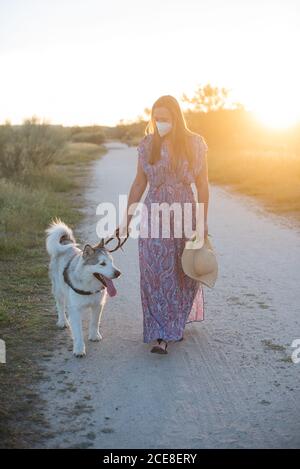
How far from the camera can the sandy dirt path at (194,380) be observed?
383 cm

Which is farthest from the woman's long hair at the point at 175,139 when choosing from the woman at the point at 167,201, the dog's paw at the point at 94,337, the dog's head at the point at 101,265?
the dog's paw at the point at 94,337

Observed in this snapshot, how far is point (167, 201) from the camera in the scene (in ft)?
17.3

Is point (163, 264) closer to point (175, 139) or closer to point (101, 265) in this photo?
point (101, 265)

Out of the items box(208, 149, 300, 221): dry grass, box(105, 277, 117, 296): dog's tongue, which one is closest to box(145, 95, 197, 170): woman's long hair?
box(105, 277, 117, 296): dog's tongue

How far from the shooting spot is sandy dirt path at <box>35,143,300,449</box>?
3.83 meters

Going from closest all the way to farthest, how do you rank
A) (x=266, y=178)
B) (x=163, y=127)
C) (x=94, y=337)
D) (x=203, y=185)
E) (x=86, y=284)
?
(x=163, y=127) → (x=86, y=284) → (x=203, y=185) → (x=94, y=337) → (x=266, y=178)

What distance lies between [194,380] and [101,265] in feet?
4.01

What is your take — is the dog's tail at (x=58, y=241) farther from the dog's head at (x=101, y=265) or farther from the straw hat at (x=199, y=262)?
the straw hat at (x=199, y=262)

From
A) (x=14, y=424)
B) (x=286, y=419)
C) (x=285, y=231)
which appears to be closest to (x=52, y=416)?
(x=14, y=424)

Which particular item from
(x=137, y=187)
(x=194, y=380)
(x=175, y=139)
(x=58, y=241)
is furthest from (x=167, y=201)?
(x=194, y=380)

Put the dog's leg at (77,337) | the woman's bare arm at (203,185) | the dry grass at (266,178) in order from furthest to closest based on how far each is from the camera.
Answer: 1. the dry grass at (266,178)
2. the woman's bare arm at (203,185)
3. the dog's leg at (77,337)

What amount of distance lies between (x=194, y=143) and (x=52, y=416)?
2516mm

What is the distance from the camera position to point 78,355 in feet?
16.9

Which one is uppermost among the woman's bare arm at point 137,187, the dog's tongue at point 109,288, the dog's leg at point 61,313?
the woman's bare arm at point 137,187
